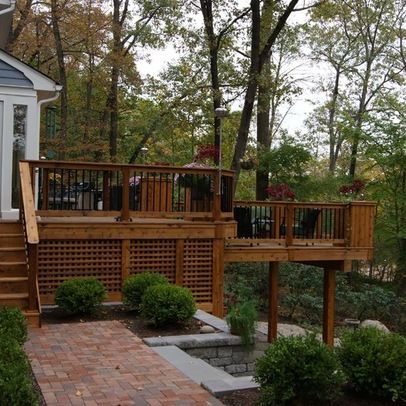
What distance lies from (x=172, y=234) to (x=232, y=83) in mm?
10893

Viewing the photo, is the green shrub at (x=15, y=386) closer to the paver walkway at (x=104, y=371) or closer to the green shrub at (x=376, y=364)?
the paver walkway at (x=104, y=371)

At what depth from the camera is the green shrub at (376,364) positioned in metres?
3.88

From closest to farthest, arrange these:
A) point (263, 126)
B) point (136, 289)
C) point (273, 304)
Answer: point (136, 289), point (273, 304), point (263, 126)

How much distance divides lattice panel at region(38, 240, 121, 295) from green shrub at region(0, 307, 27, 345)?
9.14ft

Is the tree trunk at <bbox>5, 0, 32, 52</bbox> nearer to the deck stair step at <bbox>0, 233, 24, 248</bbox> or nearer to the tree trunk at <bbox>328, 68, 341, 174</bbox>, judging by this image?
the deck stair step at <bbox>0, 233, 24, 248</bbox>

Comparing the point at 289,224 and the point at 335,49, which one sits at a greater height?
the point at 335,49

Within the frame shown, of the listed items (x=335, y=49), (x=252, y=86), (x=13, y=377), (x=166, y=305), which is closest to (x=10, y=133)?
(x=166, y=305)

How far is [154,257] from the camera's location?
856 cm

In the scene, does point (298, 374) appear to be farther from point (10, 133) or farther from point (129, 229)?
point (10, 133)

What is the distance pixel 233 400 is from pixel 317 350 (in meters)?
0.72

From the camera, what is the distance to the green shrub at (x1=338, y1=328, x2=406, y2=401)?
3.88 meters

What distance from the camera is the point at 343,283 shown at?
16906 millimetres

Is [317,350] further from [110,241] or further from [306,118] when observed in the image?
[306,118]

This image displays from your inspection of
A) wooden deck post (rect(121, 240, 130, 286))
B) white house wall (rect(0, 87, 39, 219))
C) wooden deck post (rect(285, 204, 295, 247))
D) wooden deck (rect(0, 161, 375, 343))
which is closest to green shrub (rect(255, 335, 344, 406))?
wooden deck (rect(0, 161, 375, 343))
